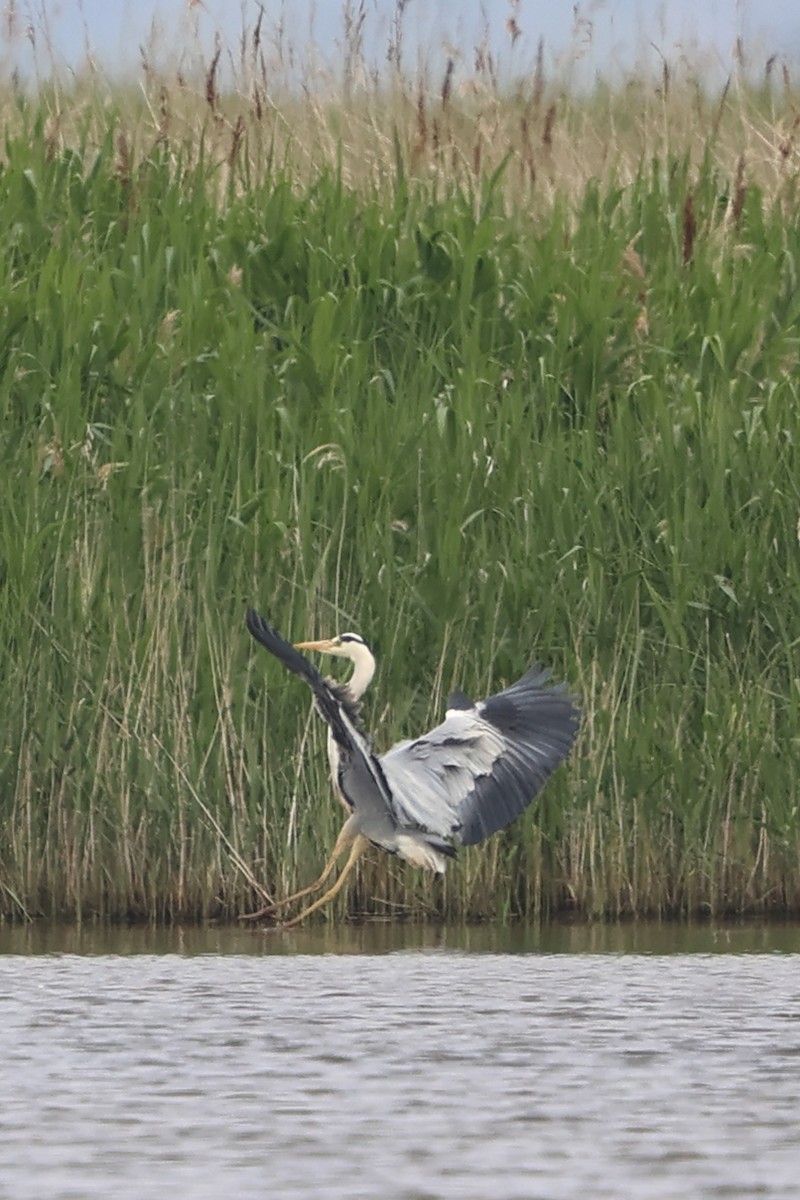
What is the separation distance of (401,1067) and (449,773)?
2269mm

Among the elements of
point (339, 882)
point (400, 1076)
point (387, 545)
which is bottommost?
point (400, 1076)

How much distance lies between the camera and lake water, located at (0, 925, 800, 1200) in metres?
3.46

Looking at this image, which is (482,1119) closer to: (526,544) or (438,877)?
(438,877)

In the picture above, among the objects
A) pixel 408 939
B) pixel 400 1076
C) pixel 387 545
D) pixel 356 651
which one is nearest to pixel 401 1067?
pixel 400 1076

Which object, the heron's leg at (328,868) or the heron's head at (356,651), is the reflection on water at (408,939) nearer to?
the heron's leg at (328,868)

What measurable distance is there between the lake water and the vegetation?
497mm

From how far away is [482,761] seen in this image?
261 inches

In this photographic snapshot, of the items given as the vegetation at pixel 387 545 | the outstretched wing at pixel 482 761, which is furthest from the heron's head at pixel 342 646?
the vegetation at pixel 387 545

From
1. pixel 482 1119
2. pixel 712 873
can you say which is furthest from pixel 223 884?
pixel 482 1119

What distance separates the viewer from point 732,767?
282 inches

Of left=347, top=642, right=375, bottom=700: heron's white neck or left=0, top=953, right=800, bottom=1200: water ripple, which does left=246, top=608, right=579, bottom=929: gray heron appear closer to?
left=347, top=642, right=375, bottom=700: heron's white neck

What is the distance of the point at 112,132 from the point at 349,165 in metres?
1.38

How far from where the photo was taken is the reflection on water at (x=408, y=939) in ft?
20.5

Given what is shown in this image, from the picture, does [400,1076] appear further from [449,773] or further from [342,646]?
[342,646]
